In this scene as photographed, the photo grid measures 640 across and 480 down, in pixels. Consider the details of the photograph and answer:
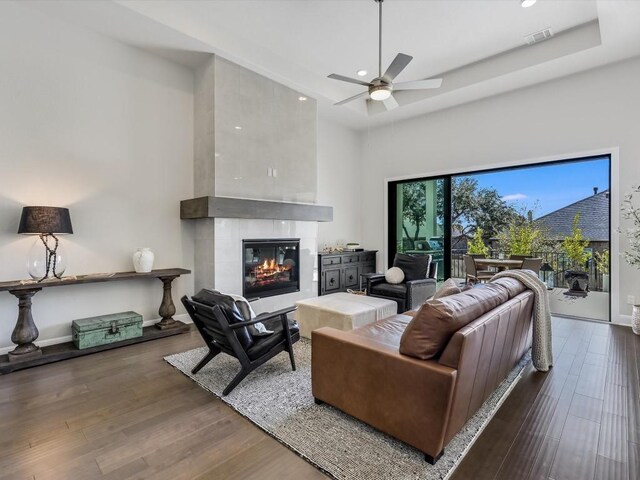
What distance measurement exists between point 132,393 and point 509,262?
5.34m

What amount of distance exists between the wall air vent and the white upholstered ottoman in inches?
157

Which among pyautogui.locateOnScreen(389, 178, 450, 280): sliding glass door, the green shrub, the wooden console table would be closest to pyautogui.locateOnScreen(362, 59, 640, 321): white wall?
pyautogui.locateOnScreen(389, 178, 450, 280): sliding glass door

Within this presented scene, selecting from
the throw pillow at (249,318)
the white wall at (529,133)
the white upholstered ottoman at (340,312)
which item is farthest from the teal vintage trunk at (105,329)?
the white wall at (529,133)

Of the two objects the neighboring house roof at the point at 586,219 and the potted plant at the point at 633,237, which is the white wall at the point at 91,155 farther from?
the neighboring house roof at the point at 586,219

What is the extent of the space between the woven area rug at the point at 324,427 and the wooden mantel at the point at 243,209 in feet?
6.43

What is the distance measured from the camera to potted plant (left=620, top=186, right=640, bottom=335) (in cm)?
405

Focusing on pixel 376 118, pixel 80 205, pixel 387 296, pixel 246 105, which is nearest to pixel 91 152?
pixel 80 205

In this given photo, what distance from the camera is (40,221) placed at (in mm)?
3170

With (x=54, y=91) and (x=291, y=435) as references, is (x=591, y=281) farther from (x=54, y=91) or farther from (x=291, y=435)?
(x=54, y=91)

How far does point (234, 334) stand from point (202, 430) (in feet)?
2.22

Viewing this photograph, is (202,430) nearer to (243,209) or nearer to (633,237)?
(243,209)

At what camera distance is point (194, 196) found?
4691mm

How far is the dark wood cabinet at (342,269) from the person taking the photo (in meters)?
6.01

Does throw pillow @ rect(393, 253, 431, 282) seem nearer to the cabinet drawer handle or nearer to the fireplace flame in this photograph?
the fireplace flame
